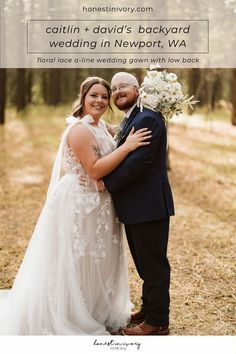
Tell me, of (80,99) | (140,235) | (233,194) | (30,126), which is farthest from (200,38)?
(30,126)

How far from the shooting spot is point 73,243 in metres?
3.34

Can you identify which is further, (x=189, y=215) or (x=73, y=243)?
(x=189, y=215)

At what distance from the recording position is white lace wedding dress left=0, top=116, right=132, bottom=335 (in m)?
3.31

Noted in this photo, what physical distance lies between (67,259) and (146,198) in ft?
2.28

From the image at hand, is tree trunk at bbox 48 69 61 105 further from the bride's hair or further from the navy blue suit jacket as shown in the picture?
the navy blue suit jacket

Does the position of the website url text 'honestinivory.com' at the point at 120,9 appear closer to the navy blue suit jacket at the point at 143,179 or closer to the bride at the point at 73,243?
the bride at the point at 73,243

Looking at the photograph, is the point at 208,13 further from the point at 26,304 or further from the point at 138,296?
the point at 26,304

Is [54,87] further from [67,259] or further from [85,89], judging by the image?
[67,259]

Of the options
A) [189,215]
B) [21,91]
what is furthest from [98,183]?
[21,91]

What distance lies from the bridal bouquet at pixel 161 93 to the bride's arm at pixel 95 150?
195 mm

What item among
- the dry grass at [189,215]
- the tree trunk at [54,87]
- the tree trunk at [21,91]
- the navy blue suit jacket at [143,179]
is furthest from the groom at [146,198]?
the tree trunk at [54,87]

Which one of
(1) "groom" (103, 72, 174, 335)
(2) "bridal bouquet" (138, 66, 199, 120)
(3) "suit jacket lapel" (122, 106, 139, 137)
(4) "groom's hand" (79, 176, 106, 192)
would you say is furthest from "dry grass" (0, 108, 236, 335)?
(2) "bridal bouquet" (138, 66, 199, 120)
